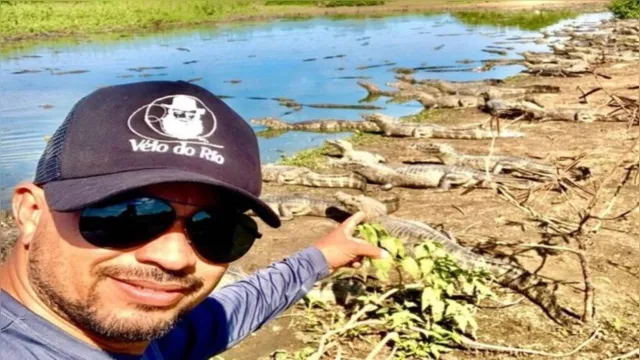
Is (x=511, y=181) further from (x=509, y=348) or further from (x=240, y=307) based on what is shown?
(x=240, y=307)

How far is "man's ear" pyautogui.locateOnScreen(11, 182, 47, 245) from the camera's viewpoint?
3.67 ft

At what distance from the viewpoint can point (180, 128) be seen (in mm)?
1116

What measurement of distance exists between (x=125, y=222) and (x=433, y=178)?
7.31 meters

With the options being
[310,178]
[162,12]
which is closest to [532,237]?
[310,178]

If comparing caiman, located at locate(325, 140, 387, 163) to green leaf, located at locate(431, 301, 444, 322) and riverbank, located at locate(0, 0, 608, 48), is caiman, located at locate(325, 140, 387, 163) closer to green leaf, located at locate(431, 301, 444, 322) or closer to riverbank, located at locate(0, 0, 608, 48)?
green leaf, located at locate(431, 301, 444, 322)

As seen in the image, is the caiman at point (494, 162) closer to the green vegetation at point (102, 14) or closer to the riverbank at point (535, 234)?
the riverbank at point (535, 234)

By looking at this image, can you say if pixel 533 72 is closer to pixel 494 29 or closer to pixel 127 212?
pixel 494 29

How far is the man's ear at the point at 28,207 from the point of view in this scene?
1117mm

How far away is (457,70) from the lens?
20578 mm

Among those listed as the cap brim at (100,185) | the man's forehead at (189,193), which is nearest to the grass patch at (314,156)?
the man's forehead at (189,193)

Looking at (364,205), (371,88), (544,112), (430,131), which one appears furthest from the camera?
(371,88)

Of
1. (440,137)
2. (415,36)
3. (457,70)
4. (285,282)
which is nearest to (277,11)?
(415,36)

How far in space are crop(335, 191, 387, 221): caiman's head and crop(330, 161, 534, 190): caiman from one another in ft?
3.87

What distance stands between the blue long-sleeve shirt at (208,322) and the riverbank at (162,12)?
28008mm
